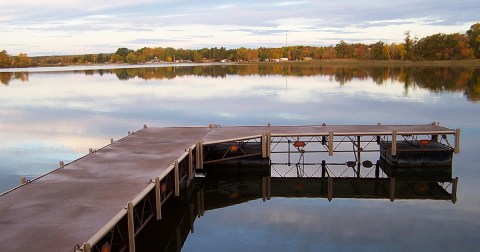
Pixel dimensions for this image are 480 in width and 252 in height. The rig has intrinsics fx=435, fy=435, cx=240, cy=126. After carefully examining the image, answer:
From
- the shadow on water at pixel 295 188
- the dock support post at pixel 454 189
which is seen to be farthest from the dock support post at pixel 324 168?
the dock support post at pixel 454 189

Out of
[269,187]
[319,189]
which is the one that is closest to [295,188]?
[319,189]

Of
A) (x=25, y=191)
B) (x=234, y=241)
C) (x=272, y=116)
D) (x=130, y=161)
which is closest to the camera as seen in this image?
(x=25, y=191)

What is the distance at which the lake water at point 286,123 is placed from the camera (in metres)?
13.2

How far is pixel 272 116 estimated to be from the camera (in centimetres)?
3541

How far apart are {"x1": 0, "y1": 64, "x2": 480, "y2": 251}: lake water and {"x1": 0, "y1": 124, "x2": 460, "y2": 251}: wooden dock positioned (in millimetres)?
1871

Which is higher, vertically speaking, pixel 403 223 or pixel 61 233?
pixel 61 233

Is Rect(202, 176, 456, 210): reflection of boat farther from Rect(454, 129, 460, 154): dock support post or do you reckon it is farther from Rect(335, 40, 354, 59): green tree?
Rect(335, 40, 354, 59): green tree

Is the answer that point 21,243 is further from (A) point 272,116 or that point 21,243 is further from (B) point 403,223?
(A) point 272,116

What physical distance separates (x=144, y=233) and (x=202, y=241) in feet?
5.81

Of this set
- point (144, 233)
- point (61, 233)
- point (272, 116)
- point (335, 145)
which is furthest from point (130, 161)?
point (272, 116)

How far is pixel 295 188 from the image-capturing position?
18109mm

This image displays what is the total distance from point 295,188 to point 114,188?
8462 millimetres

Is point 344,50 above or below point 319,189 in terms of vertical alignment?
above

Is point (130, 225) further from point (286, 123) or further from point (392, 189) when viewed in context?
point (286, 123)
